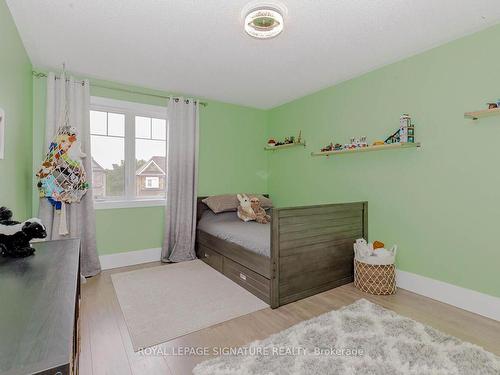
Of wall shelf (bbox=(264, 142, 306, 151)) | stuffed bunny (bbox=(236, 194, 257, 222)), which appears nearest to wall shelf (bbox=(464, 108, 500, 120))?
wall shelf (bbox=(264, 142, 306, 151))

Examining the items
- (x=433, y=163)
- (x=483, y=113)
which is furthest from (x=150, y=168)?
(x=483, y=113)

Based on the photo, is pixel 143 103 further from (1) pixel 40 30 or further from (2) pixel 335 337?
(2) pixel 335 337

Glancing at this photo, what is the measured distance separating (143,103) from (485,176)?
3597mm

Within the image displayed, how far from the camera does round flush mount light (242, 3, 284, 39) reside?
180 cm

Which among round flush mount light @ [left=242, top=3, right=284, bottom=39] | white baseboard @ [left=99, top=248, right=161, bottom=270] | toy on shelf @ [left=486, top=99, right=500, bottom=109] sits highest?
round flush mount light @ [left=242, top=3, right=284, bottom=39]

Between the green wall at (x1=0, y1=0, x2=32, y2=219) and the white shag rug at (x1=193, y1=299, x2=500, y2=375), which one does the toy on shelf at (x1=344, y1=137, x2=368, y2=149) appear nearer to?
the white shag rug at (x1=193, y1=299, x2=500, y2=375)

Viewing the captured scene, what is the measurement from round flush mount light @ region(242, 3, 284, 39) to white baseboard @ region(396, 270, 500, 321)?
2.50 m

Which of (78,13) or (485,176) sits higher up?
(78,13)

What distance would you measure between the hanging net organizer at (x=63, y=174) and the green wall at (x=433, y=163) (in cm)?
282

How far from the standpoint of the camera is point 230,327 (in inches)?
76.9

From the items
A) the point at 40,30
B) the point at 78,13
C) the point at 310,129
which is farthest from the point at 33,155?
the point at 310,129

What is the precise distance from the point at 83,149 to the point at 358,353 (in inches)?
125

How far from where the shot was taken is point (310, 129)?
3621 mm

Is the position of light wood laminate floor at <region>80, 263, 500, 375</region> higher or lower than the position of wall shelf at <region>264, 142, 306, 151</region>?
lower
